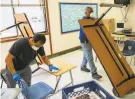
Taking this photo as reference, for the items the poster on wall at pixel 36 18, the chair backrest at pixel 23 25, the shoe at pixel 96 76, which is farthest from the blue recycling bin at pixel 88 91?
the poster on wall at pixel 36 18

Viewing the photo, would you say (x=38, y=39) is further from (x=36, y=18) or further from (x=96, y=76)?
(x=36, y=18)

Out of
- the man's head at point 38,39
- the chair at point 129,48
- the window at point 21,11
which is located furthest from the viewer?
the window at point 21,11

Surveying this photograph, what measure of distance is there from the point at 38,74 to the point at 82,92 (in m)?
2.04

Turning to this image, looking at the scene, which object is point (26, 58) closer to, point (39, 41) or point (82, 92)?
point (39, 41)

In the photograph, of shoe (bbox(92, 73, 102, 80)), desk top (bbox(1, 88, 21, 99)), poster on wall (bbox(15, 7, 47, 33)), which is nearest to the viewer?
desk top (bbox(1, 88, 21, 99))

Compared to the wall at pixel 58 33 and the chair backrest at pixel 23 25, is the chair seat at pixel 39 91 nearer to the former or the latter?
the chair backrest at pixel 23 25

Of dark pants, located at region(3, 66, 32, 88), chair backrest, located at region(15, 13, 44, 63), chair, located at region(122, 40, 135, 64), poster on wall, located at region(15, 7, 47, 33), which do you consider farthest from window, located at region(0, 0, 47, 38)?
chair, located at region(122, 40, 135, 64)

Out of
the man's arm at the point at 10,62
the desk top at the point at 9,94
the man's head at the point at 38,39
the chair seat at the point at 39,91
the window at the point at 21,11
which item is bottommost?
the chair seat at the point at 39,91

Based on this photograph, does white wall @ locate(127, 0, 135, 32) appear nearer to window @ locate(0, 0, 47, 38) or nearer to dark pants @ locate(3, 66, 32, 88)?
window @ locate(0, 0, 47, 38)

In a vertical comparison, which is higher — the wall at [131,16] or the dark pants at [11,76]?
the wall at [131,16]

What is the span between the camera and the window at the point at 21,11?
12.8ft

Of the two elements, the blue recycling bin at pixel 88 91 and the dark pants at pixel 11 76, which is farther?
the dark pants at pixel 11 76

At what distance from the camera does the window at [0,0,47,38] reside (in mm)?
3893

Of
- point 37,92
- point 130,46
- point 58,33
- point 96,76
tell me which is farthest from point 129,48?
point 37,92
